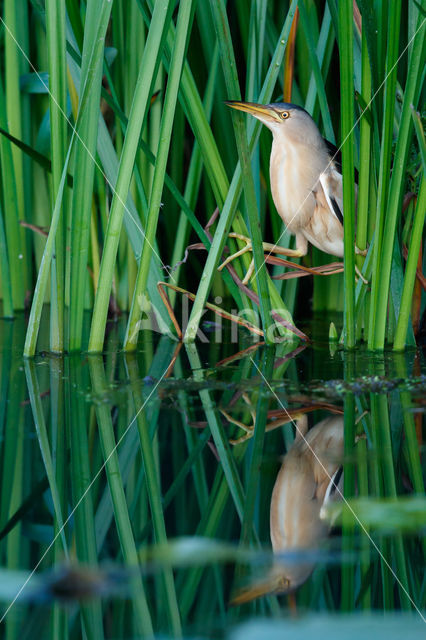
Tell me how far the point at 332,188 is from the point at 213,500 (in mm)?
1236

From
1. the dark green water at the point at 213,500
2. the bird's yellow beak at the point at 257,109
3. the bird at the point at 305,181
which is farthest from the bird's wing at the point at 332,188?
the dark green water at the point at 213,500

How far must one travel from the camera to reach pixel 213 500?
0.95 m

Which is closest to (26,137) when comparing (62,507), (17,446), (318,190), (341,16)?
(318,190)

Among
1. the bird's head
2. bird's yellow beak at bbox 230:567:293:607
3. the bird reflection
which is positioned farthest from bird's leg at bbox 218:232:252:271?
bird's yellow beak at bbox 230:567:293:607

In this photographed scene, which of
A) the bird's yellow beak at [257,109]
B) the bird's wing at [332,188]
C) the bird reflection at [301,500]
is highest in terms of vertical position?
the bird's yellow beak at [257,109]

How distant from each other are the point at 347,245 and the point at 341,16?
0.47m

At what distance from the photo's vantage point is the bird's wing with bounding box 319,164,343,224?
6.47 feet

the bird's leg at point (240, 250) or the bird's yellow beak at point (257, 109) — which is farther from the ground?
the bird's yellow beak at point (257, 109)

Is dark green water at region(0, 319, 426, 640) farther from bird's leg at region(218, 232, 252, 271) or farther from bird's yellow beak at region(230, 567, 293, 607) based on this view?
bird's leg at region(218, 232, 252, 271)

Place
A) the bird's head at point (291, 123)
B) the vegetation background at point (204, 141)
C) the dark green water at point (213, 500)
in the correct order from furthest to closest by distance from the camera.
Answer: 1. the bird's head at point (291, 123)
2. the vegetation background at point (204, 141)
3. the dark green water at point (213, 500)

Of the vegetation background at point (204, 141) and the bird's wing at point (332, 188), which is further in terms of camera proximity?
the bird's wing at point (332, 188)

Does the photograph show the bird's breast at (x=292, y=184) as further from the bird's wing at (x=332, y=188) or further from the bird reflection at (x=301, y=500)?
the bird reflection at (x=301, y=500)

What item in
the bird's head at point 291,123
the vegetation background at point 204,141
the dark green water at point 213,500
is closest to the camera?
the dark green water at point 213,500

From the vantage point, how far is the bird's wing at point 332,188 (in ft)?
6.47
